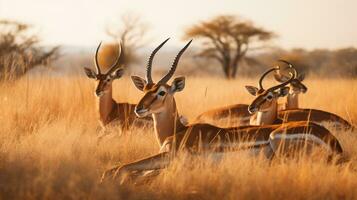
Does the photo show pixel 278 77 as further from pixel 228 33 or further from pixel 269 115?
pixel 228 33

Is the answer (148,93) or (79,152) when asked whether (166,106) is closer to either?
(148,93)

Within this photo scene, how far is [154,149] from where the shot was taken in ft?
21.8

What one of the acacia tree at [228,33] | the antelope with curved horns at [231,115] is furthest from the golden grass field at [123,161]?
the acacia tree at [228,33]

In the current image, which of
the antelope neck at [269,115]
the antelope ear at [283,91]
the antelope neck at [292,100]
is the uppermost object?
the antelope ear at [283,91]

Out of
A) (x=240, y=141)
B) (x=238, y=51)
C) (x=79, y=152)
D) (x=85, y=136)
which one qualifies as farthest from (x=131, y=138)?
(x=238, y=51)

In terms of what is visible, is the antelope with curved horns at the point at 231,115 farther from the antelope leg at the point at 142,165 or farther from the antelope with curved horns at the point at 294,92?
the antelope leg at the point at 142,165

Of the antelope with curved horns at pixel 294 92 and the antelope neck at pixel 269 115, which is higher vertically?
the antelope with curved horns at pixel 294 92

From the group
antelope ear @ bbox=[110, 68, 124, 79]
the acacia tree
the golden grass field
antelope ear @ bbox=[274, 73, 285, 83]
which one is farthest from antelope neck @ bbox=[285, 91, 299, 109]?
the acacia tree

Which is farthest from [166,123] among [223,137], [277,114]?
[277,114]

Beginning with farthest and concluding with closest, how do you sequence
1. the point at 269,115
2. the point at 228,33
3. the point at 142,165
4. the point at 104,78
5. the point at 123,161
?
the point at 228,33, the point at 104,78, the point at 269,115, the point at 123,161, the point at 142,165

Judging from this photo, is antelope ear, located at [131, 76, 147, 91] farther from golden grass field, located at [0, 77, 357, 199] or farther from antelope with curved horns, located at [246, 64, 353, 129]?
antelope with curved horns, located at [246, 64, 353, 129]

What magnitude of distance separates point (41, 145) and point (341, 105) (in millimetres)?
5962

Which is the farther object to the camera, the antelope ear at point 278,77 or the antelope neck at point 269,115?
the antelope ear at point 278,77

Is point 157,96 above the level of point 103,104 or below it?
above
